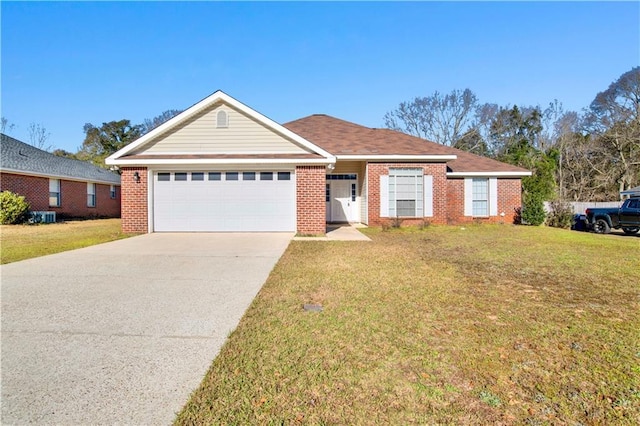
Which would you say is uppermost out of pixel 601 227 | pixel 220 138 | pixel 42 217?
pixel 220 138

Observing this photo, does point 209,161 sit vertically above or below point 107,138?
below

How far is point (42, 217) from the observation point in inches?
675

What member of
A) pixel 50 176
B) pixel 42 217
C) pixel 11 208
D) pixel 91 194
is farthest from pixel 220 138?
pixel 91 194

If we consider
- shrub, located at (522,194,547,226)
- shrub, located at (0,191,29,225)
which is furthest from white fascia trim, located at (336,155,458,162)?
shrub, located at (0,191,29,225)

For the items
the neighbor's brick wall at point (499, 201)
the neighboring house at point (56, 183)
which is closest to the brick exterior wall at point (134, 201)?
the neighboring house at point (56, 183)

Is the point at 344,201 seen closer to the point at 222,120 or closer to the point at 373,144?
the point at 373,144

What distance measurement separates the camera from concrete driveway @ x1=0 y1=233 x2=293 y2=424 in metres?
2.37

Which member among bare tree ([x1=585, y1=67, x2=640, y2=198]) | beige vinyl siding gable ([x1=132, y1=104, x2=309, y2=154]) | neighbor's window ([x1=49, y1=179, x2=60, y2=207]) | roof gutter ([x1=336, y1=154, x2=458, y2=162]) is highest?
bare tree ([x1=585, y1=67, x2=640, y2=198])

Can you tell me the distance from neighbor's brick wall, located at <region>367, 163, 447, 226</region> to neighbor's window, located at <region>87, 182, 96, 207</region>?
19707mm

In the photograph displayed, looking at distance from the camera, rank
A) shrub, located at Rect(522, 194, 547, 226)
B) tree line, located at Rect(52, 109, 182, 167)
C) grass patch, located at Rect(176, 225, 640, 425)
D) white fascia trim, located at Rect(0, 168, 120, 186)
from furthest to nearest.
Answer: tree line, located at Rect(52, 109, 182, 167), white fascia trim, located at Rect(0, 168, 120, 186), shrub, located at Rect(522, 194, 547, 226), grass patch, located at Rect(176, 225, 640, 425)

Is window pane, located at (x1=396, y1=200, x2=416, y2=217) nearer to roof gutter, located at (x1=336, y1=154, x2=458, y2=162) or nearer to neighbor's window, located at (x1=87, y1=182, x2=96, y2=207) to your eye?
roof gutter, located at (x1=336, y1=154, x2=458, y2=162)

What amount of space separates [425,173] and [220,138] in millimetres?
8637

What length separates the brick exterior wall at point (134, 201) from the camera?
469 inches

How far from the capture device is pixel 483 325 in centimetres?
370
